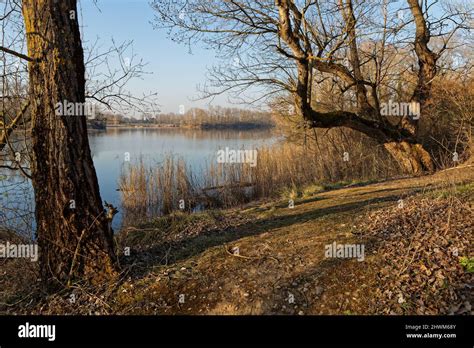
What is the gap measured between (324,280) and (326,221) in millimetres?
1566

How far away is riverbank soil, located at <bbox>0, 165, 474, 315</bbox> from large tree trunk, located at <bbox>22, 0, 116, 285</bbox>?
330 millimetres

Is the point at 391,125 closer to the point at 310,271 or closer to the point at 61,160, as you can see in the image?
the point at 310,271

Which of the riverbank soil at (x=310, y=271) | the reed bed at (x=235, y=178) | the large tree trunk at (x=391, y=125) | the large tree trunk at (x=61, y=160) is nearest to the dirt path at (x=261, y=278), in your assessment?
the riverbank soil at (x=310, y=271)

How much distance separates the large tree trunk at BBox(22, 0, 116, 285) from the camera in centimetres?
301

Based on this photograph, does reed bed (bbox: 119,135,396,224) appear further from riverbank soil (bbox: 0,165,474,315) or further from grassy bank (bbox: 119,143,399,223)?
riverbank soil (bbox: 0,165,474,315)

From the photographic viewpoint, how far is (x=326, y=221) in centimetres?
441

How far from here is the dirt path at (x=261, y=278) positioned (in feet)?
8.96

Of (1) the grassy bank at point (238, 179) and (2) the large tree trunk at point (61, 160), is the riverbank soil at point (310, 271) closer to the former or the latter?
(2) the large tree trunk at point (61, 160)

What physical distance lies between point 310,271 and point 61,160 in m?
2.57

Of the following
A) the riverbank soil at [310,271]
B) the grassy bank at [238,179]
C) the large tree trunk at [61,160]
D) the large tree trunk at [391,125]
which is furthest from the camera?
the grassy bank at [238,179]

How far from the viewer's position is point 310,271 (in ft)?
10.2

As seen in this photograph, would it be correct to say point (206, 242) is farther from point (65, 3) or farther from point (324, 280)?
point (65, 3)

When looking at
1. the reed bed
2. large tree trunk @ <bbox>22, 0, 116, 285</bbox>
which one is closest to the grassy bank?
the reed bed

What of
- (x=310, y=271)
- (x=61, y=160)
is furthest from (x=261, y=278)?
(x=61, y=160)
